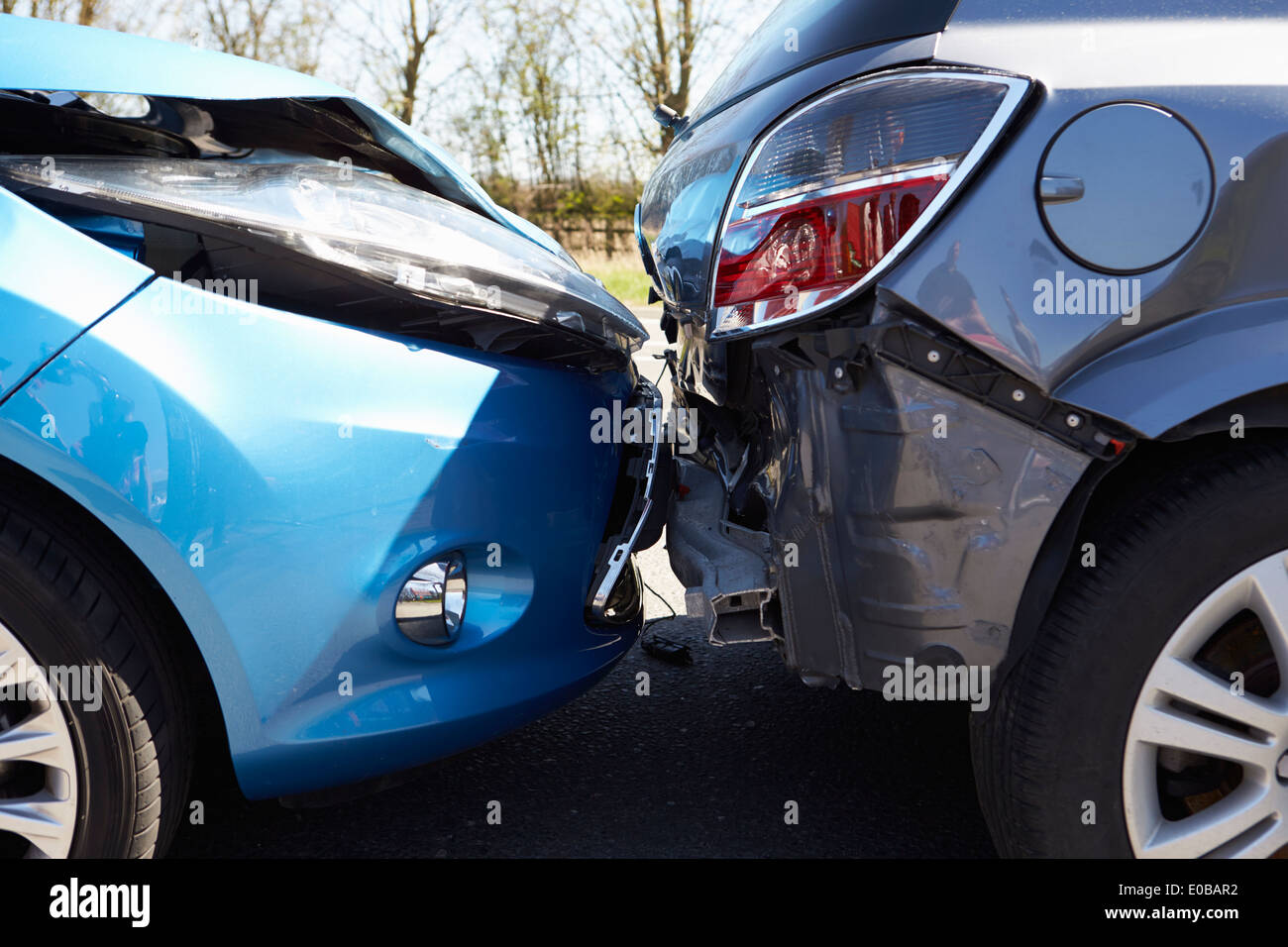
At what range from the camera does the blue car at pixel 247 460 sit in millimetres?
1561

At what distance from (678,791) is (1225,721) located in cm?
110

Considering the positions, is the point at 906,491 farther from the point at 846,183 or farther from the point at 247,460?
the point at 247,460

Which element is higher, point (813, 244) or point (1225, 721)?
point (813, 244)

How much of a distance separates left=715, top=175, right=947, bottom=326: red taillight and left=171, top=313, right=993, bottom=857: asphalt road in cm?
108

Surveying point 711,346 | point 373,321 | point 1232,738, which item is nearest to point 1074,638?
point 1232,738

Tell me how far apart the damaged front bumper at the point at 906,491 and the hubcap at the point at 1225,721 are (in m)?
0.27

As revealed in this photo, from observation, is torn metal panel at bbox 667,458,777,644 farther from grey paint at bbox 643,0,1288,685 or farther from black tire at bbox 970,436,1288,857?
black tire at bbox 970,436,1288,857

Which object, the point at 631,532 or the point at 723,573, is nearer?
the point at 723,573

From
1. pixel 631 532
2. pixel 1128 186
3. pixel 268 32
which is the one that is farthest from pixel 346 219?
pixel 268 32

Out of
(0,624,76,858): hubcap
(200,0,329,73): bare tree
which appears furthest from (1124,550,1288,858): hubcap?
(200,0,329,73): bare tree

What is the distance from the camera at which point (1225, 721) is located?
5.44 ft

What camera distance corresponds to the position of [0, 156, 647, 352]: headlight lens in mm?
1681

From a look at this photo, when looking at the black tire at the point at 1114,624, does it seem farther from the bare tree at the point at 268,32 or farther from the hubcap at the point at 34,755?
the bare tree at the point at 268,32

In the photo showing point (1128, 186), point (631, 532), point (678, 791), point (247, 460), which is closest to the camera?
point (1128, 186)
